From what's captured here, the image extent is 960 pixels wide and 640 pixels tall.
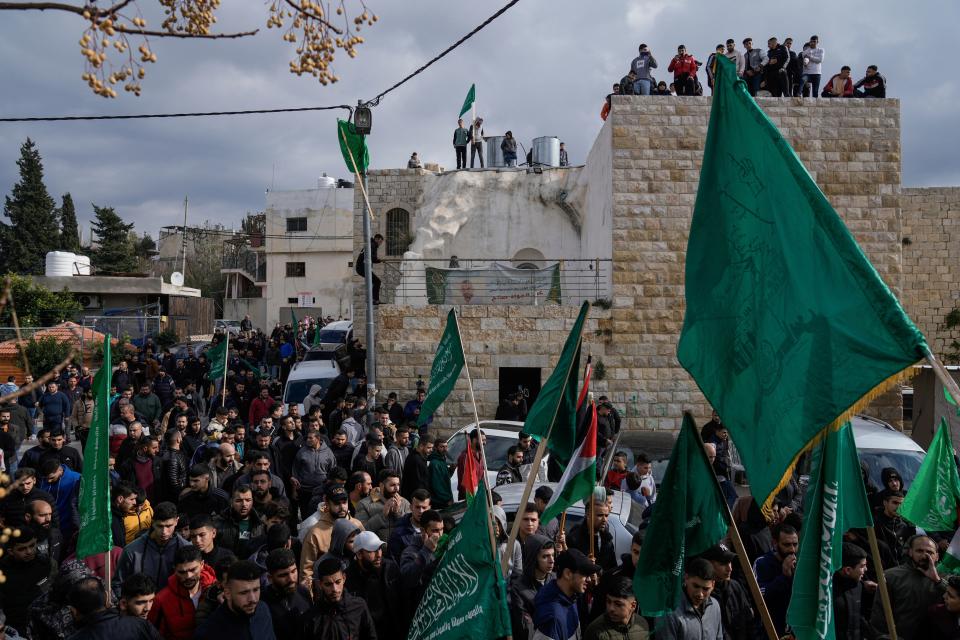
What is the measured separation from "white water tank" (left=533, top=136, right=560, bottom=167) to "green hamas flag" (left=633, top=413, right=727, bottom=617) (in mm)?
20300

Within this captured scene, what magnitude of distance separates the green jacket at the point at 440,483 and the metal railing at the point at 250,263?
4262 cm

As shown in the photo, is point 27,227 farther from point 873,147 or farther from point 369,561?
point 369,561

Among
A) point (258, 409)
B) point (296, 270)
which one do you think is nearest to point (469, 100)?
point (258, 409)

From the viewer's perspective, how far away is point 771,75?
16766 mm

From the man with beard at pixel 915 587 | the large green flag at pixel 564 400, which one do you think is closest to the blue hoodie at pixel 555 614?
the large green flag at pixel 564 400

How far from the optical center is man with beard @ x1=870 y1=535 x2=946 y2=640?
543 centimetres

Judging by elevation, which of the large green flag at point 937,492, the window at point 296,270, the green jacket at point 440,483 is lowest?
the green jacket at point 440,483

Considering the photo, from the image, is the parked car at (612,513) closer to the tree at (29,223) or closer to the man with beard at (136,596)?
the man with beard at (136,596)

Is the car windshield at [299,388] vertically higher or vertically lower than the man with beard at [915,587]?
higher

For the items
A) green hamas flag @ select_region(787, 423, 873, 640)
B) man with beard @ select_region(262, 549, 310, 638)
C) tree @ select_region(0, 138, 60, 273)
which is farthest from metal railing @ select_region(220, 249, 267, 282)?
green hamas flag @ select_region(787, 423, 873, 640)

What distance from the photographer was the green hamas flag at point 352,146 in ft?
50.4

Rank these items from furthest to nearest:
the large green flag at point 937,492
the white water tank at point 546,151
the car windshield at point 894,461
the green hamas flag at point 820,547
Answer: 1. the white water tank at point 546,151
2. the car windshield at point 894,461
3. the large green flag at point 937,492
4. the green hamas flag at point 820,547

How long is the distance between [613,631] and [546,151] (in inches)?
827

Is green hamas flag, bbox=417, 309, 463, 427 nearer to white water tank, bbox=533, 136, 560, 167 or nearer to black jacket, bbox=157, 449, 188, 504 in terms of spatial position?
black jacket, bbox=157, 449, 188, 504
